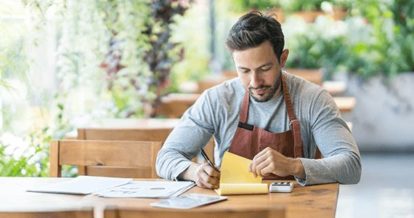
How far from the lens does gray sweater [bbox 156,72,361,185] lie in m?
3.63

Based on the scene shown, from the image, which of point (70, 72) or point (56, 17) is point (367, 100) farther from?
point (56, 17)

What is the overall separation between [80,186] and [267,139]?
2.58ft

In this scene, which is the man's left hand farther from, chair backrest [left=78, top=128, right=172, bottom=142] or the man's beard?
chair backrest [left=78, top=128, right=172, bottom=142]

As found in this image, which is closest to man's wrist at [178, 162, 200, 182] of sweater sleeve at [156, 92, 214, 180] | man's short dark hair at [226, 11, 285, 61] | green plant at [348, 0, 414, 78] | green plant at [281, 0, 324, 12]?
sweater sleeve at [156, 92, 214, 180]

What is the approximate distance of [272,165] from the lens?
3303 millimetres

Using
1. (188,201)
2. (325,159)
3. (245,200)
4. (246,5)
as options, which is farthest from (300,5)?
(188,201)

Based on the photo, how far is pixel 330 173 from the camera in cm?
350

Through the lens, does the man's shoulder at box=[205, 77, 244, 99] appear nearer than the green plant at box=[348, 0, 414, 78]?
Yes

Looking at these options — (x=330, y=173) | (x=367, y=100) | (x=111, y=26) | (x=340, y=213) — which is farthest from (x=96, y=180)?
(x=367, y=100)

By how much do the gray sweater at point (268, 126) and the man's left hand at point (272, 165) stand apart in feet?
0.62

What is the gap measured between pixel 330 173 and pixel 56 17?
2.03 metres

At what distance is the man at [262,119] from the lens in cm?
364

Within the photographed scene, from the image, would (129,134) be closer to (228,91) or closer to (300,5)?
(228,91)

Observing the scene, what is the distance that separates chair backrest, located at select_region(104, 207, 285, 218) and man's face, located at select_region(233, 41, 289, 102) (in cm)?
139
